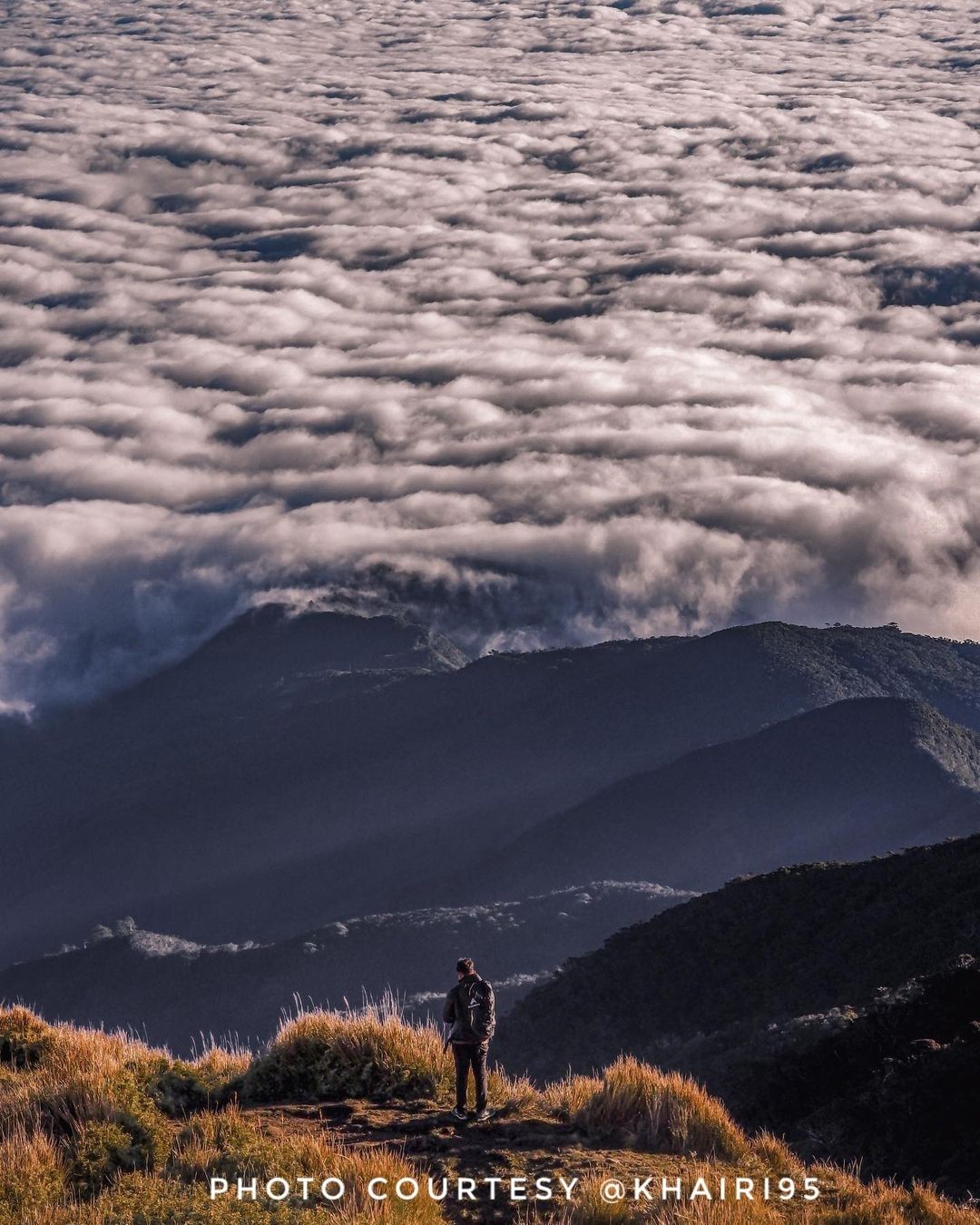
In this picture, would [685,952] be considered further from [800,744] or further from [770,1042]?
[800,744]

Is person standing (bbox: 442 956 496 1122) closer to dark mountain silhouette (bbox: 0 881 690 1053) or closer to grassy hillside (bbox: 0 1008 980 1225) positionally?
grassy hillside (bbox: 0 1008 980 1225)

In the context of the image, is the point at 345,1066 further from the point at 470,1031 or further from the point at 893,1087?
the point at 893,1087

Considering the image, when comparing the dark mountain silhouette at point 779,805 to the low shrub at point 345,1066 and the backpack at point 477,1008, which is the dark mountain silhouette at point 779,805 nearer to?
the low shrub at point 345,1066

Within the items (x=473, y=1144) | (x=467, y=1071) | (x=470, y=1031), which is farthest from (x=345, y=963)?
(x=473, y=1144)

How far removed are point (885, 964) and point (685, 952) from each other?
1107 cm

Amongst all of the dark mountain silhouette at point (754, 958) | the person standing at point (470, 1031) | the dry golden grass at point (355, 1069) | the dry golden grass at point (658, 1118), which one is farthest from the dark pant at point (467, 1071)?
the dark mountain silhouette at point (754, 958)

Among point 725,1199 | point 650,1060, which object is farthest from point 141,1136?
point 650,1060

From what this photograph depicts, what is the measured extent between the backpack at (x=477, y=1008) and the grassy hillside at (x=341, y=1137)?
1.10 meters

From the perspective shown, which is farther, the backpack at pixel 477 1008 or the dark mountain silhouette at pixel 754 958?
the dark mountain silhouette at pixel 754 958

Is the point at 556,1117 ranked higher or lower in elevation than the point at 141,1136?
lower

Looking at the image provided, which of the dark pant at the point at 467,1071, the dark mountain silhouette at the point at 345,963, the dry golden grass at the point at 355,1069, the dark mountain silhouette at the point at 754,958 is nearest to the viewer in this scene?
the dark pant at the point at 467,1071

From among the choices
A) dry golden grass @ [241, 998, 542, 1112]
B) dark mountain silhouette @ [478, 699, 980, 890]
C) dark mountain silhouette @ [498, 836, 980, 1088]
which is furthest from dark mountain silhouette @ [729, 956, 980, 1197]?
dark mountain silhouette @ [478, 699, 980, 890]

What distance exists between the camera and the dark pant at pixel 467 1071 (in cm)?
1795

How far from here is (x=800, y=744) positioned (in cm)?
15862
